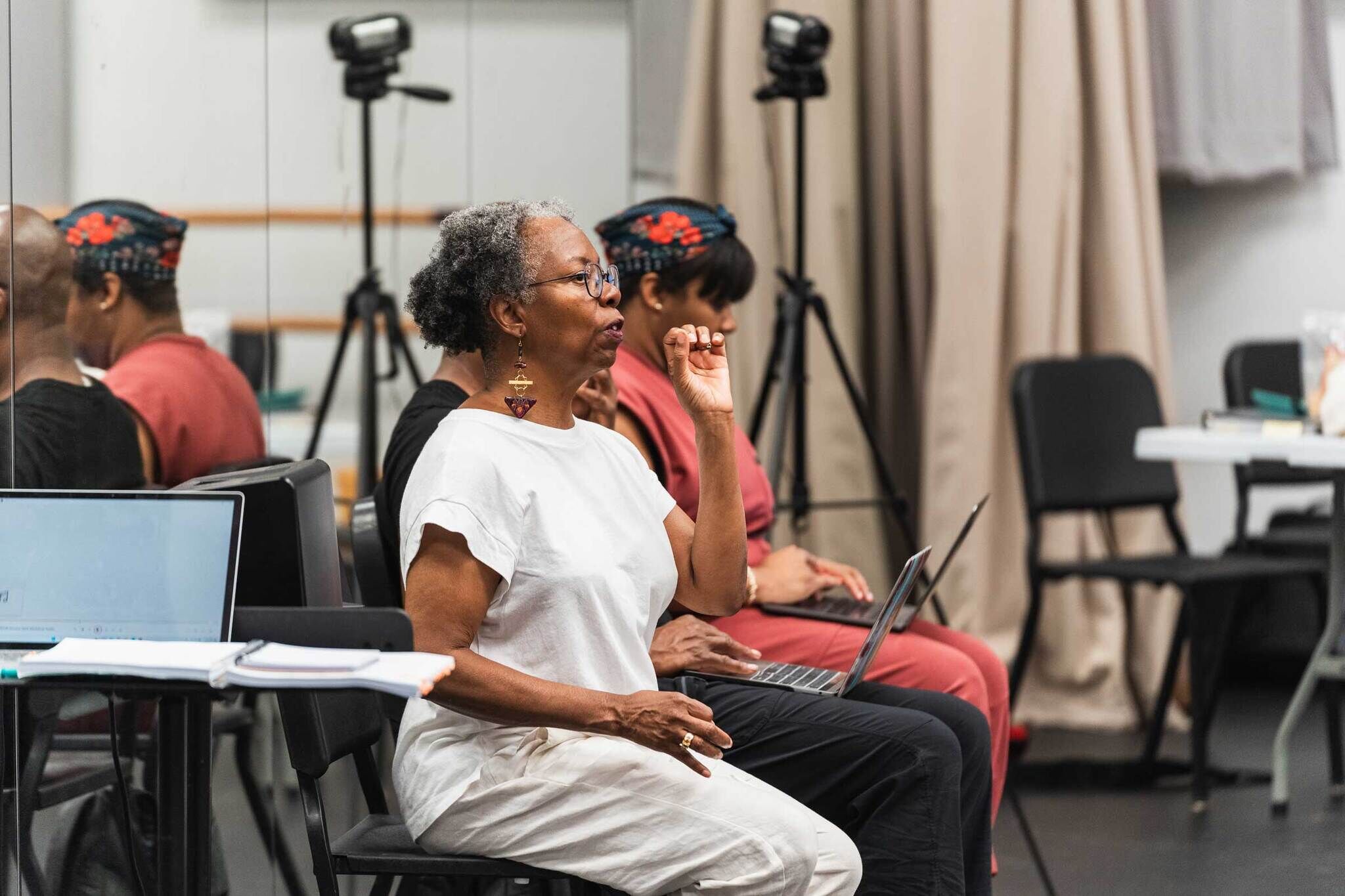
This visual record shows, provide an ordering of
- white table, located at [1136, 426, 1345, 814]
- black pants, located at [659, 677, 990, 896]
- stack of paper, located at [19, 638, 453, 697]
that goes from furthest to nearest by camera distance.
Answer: white table, located at [1136, 426, 1345, 814]
black pants, located at [659, 677, 990, 896]
stack of paper, located at [19, 638, 453, 697]

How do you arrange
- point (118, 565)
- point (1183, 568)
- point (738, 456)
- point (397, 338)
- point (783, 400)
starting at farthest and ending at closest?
1. point (397, 338)
2. point (783, 400)
3. point (1183, 568)
4. point (738, 456)
5. point (118, 565)

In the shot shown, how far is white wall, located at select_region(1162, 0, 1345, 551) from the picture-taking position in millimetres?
4477

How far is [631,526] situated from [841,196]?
2.64m

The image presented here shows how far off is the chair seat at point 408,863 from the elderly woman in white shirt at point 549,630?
0.02 meters

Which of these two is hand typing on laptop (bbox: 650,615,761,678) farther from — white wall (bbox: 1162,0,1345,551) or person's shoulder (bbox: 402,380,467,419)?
white wall (bbox: 1162,0,1345,551)

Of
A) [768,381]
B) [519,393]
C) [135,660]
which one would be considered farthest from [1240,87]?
[135,660]

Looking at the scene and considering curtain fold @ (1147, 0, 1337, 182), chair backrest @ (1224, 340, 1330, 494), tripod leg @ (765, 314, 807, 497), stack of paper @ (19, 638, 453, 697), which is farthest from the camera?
curtain fold @ (1147, 0, 1337, 182)

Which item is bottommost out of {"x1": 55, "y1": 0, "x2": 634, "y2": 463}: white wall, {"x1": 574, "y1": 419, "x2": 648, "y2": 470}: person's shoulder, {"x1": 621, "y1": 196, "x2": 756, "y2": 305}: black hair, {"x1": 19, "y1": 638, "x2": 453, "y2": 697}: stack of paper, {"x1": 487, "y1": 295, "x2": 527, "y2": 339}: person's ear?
{"x1": 19, "y1": 638, "x2": 453, "y2": 697}: stack of paper

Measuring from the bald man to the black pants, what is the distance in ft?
2.56

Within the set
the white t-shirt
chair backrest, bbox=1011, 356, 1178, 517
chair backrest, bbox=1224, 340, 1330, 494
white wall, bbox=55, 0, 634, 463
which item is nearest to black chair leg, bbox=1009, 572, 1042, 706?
chair backrest, bbox=1011, 356, 1178, 517

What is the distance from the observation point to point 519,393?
5.66 ft

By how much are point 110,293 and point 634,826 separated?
98 centimetres

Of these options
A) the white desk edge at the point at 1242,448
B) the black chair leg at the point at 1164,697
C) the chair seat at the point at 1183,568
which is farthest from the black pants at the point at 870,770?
the black chair leg at the point at 1164,697

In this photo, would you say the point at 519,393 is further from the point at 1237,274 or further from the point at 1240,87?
the point at 1237,274
